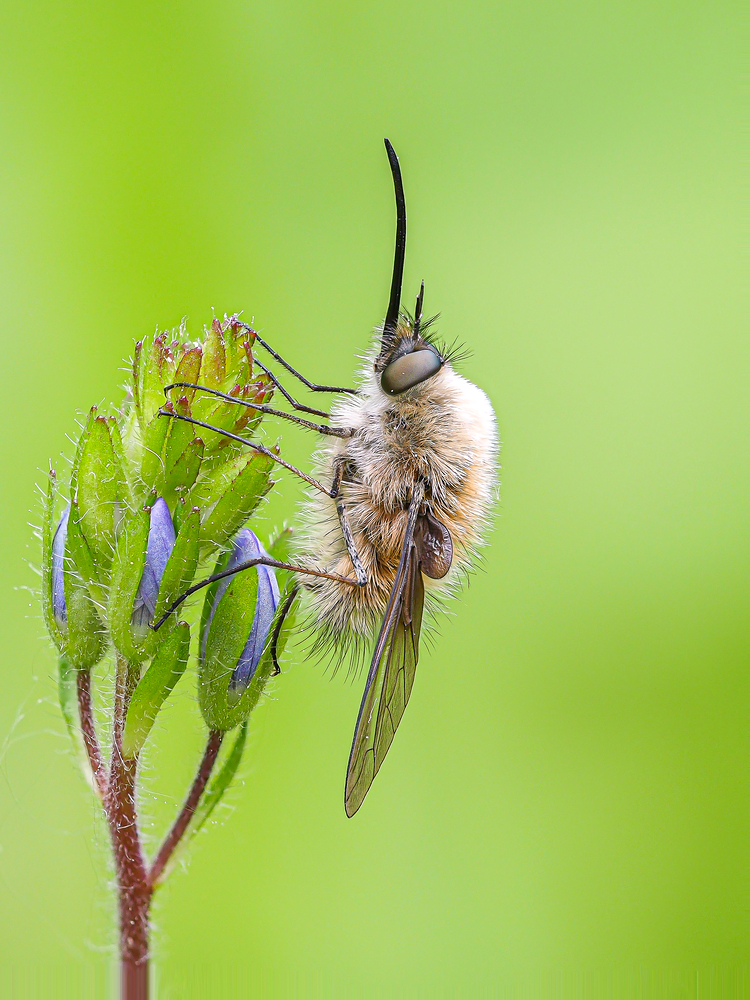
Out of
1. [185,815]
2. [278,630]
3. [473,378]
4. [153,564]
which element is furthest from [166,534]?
[473,378]

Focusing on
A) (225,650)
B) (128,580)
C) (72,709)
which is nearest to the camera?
(128,580)

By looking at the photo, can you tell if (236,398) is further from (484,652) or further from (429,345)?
(484,652)

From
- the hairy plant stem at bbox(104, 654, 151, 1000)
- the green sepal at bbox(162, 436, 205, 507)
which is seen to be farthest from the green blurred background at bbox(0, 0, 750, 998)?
the green sepal at bbox(162, 436, 205, 507)

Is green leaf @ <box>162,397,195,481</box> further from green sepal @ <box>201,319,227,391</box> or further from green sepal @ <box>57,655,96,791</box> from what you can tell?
green sepal @ <box>57,655,96,791</box>

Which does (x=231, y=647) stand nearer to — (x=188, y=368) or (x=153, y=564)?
(x=153, y=564)

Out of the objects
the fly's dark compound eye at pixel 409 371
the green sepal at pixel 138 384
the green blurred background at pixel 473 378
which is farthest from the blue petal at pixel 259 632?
the green blurred background at pixel 473 378
